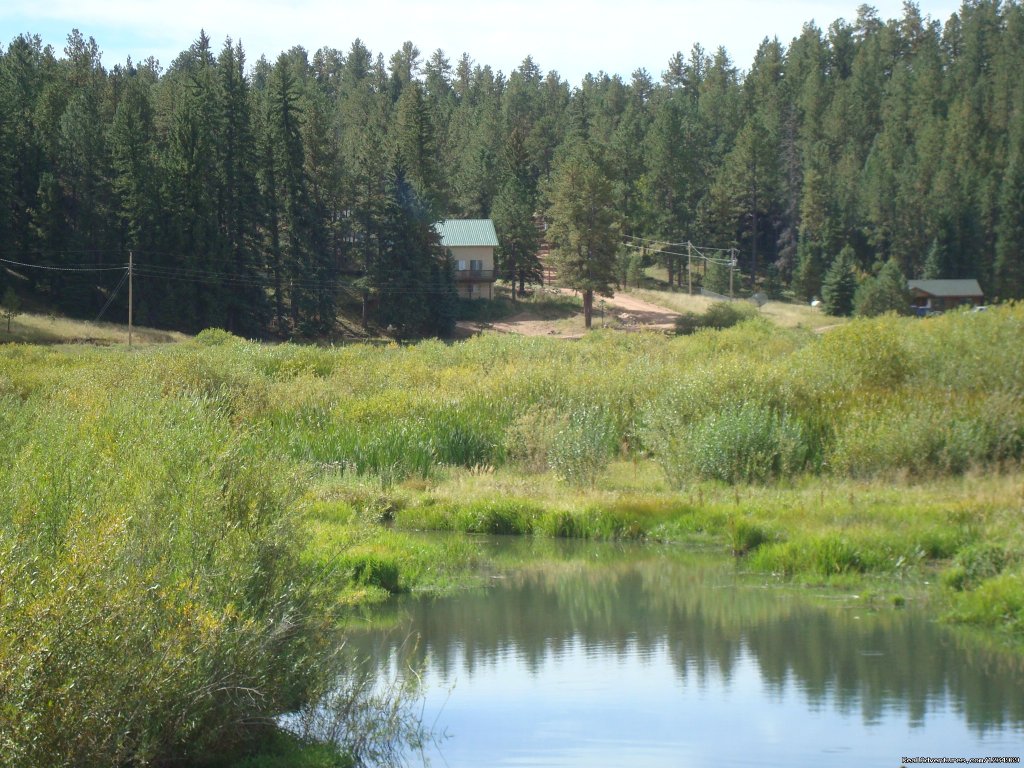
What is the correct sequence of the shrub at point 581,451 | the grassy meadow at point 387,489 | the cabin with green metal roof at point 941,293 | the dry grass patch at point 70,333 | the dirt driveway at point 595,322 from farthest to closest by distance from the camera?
1. the cabin with green metal roof at point 941,293
2. the dirt driveway at point 595,322
3. the dry grass patch at point 70,333
4. the shrub at point 581,451
5. the grassy meadow at point 387,489

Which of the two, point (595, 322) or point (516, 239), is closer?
point (595, 322)

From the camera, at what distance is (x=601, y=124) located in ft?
409

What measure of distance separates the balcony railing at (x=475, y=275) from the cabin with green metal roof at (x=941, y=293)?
118ft

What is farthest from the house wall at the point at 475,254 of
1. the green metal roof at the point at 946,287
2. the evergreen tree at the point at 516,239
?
the green metal roof at the point at 946,287

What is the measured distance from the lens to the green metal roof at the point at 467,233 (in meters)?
91.3

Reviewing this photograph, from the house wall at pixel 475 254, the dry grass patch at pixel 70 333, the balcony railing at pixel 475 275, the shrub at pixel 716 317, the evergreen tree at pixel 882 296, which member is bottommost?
the dry grass patch at pixel 70 333

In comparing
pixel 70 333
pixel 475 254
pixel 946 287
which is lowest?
pixel 70 333

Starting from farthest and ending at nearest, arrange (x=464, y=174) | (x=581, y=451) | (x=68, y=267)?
(x=464, y=174)
(x=68, y=267)
(x=581, y=451)

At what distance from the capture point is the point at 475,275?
3602 inches

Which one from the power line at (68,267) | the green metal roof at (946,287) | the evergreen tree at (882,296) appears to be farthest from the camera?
the green metal roof at (946,287)

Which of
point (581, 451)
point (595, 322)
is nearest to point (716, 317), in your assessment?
point (595, 322)

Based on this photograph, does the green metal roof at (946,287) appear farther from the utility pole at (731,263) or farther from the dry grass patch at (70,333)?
the dry grass patch at (70,333)

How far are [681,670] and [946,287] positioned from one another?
9331 centimetres

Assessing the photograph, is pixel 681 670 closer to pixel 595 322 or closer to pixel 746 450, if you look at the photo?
pixel 746 450
